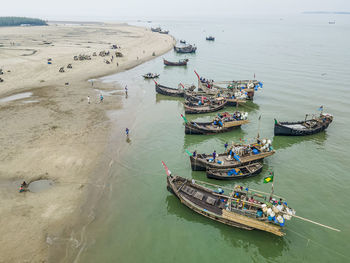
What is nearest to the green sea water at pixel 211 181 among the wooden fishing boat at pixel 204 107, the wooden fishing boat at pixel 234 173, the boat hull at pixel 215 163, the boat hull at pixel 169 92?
the wooden fishing boat at pixel 234 173

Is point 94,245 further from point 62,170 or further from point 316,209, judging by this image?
point 316,209

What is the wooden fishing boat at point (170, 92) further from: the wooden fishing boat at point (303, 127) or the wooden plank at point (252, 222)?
the wooden plank at point (252, 222)

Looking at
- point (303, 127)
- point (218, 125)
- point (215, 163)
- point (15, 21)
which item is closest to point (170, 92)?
point (218, 125)

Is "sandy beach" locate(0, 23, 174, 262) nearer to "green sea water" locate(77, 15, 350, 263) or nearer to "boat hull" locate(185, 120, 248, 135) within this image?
"green sea water" locate(77, 15, 350, 263)

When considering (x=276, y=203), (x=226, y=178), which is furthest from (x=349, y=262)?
(x=226, y=178)

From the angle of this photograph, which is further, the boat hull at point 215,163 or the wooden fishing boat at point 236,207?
the boat hull at point 215,163

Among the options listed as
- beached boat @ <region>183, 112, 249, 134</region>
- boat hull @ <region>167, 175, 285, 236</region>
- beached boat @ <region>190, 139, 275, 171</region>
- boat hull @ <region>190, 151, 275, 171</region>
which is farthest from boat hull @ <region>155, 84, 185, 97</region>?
boat hull @ <region>167, 175, 285, 236</region>
